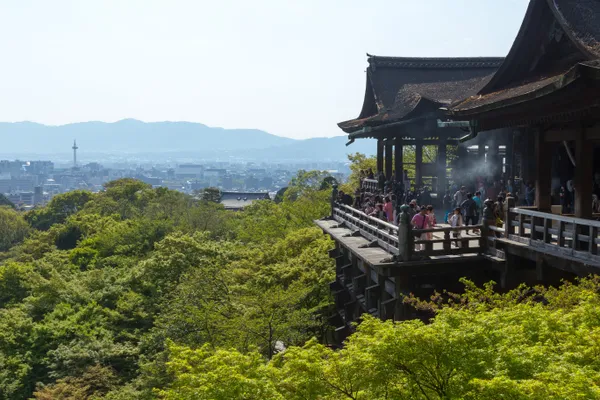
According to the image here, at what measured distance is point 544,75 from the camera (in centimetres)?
1496

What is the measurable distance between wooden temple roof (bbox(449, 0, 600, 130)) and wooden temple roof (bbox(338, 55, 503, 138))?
639 centimetres

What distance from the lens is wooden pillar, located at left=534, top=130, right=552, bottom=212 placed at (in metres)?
14.8

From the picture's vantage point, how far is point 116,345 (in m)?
26.5

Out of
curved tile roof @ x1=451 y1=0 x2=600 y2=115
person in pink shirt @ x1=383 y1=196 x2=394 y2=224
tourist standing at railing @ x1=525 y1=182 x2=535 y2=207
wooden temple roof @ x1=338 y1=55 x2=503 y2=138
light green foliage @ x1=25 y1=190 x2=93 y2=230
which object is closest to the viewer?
curved tile roof @ x1=451 y1=0 x2=600 y2=115

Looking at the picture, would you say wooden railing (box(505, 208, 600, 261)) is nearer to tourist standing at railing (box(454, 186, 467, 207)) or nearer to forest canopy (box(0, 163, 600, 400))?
forest canopy (box(0, 163, 600, 400))

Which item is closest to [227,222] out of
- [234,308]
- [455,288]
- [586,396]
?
[234,308]

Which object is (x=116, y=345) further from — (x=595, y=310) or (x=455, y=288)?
(x=595, y=310)

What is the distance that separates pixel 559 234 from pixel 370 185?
1572 cm

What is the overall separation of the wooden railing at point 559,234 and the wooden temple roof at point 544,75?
7.02ft

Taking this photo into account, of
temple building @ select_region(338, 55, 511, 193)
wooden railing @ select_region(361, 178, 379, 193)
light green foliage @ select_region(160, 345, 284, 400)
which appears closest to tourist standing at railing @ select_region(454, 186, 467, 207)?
temple building @ select_region(338, 55, 511, 193)

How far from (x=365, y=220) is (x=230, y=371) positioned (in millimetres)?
12696

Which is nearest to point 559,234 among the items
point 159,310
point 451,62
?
point 451,62

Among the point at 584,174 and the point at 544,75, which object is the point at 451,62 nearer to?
the point at 544,75

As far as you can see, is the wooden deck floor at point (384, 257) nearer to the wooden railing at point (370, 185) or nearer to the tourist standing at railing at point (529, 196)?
the tourist standing at railing at point (529, 196)
